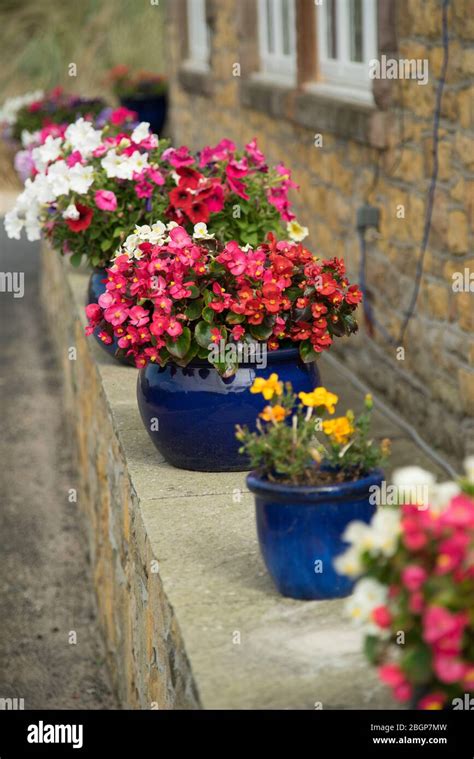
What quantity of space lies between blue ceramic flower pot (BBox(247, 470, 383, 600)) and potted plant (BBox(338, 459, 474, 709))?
0.60m

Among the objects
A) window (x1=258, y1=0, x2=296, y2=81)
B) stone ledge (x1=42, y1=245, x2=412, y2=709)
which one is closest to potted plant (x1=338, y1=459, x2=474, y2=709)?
stone ledge (x1=42, y1=245, x2=412, y2=709)

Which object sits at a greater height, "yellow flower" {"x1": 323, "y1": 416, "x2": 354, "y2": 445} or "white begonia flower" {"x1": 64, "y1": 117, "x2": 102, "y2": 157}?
"white begonia flower" {"x1": 64, "y1": 117, "x2": 102, "y2": 157}

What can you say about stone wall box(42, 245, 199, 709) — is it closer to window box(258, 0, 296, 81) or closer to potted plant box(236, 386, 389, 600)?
potted plant box(236, 386, 389, 600)

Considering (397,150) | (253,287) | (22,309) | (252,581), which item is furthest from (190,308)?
(22,309)

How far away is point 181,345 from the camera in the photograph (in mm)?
3088

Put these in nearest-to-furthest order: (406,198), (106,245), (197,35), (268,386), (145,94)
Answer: (268,386) → (106,245) → (406,198) → (197,35) → (145,94)

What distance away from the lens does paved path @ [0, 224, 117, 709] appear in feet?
14.0

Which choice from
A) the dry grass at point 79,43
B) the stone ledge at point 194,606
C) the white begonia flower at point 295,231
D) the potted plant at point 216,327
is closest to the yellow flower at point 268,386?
the stone ledge at point 194,606

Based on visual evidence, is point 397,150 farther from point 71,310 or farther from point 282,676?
point 282,676

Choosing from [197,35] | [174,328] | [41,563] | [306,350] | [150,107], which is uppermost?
[174,328]

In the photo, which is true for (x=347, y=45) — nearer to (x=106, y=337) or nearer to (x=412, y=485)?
(x=106, y=337)

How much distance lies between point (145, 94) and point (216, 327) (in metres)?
11.7

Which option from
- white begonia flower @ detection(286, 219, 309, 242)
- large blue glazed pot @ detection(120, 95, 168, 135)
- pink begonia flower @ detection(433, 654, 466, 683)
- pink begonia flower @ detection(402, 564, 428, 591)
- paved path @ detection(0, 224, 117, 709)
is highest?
pink begonia flower @ detection(402, 564, 428, 591)

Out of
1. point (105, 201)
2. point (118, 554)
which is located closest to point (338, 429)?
point (118, 554)
